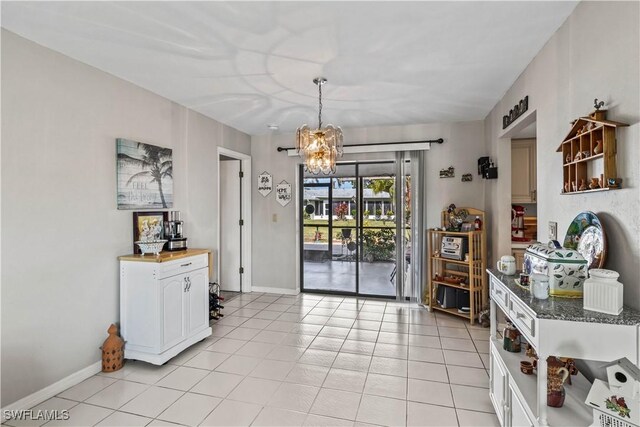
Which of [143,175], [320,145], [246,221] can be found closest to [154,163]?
[143,175]

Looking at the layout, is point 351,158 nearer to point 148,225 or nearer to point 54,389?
point 148,225

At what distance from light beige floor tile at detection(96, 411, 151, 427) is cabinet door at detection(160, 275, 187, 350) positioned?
669mm

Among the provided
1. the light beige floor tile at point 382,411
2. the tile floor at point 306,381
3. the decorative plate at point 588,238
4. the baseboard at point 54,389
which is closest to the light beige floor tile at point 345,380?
the tile floor at point 306,381

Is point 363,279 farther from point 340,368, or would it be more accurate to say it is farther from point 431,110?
point 431,110

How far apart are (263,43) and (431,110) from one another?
7.78 feet

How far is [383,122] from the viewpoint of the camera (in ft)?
14.4

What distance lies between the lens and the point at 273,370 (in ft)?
8.91

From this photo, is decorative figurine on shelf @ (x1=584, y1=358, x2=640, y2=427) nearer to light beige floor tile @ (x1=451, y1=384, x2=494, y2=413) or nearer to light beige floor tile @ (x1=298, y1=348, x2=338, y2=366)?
light beige floor tile @ (x1=451, y1=384, x2=494, y2=413)

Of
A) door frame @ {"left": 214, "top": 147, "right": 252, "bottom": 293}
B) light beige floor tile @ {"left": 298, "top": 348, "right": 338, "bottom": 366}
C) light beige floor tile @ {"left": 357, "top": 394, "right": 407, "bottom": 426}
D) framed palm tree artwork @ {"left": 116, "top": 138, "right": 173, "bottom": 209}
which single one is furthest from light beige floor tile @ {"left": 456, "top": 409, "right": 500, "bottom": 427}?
door frame @ {"left": 214, "top": 147, "right": 252, "bottom": 293}

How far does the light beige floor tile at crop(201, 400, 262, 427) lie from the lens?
2051 mm

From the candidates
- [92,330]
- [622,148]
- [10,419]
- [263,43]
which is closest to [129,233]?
[92,330]

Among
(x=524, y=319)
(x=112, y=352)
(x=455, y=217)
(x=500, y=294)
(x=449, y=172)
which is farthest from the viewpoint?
(x=449, y=172)

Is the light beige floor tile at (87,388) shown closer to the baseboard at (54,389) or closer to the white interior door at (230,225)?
the baseboard at (54,389)

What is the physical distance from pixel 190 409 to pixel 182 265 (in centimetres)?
126
